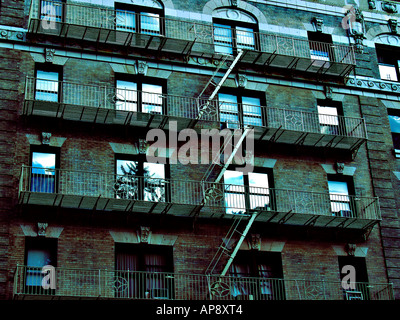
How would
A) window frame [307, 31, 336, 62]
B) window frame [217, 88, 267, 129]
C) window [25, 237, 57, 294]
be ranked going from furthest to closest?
window frame [307, 31, 336, 62] < window frame [217, 88, 267, 129] < window [25, 237, 57, 294]

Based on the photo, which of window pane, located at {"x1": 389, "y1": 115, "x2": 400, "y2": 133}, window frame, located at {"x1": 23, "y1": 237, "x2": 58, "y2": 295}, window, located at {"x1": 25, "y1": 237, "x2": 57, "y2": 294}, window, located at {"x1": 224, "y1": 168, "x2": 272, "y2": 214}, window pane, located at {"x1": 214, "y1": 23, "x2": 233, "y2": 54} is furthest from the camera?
window pane, located at {"x1": 389, "y1": 115, "x2": 400, "y2": 133}

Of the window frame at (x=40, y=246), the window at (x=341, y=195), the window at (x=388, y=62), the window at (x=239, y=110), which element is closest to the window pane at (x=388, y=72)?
the window at (x=388, y=62)

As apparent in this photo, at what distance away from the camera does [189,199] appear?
27016 millimetres

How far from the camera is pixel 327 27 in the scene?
3272 centimetres

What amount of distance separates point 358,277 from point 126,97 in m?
11.0

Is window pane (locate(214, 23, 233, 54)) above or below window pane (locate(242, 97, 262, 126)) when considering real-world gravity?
above

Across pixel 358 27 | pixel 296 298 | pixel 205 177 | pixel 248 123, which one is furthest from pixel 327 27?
pixel 296 298

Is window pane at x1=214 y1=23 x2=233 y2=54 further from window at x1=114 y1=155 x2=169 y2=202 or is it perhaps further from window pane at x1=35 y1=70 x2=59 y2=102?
window pane at x1=35 y1=70 x2=59 y2=102

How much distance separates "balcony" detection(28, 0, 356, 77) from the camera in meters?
28.3

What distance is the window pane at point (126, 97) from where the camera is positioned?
2785 centimetres

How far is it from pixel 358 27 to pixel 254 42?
5081 mm

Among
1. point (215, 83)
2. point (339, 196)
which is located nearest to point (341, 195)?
point (339, 196)

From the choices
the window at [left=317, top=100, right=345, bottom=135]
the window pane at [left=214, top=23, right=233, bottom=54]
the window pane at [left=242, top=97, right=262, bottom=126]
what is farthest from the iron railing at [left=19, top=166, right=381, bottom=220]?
the window pane at [left=214, top=23, right=233, bottom=54]

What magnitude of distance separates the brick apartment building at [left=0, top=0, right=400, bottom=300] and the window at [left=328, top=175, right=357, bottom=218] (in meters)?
0.07
